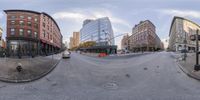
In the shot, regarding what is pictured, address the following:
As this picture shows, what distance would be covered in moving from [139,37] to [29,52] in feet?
252

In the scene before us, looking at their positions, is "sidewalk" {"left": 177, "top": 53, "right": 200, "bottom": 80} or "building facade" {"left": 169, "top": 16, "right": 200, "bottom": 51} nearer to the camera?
"sidewalk" {"left": 177, "top": 53, "right": 200, "bottom": 80}

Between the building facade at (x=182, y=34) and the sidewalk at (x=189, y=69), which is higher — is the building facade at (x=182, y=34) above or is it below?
above

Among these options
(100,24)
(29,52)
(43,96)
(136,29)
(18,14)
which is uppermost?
(100,24)

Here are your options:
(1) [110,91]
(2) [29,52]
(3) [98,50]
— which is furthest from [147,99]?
(3) [98,50]

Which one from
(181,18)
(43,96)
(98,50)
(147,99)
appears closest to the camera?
(147,99)

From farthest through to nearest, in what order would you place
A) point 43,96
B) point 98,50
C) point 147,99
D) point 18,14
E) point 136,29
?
point 136,29
point 98,50
point 18,14
point 43,96
point 147,99

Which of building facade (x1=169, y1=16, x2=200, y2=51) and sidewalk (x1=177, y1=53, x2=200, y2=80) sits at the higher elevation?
building facade (x1=169, y1=16, x2=200, y2=51)

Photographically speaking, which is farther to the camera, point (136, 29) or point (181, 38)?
point (181, 38)

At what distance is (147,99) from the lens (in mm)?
7367

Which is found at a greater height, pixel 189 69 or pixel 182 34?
pixel 182 34

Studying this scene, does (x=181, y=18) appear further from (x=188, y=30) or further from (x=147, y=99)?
(x=147, y=99)

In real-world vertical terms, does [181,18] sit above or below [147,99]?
above

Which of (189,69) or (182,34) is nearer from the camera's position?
(189,69)

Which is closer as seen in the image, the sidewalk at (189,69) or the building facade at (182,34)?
the sidewalk at (189,69)
